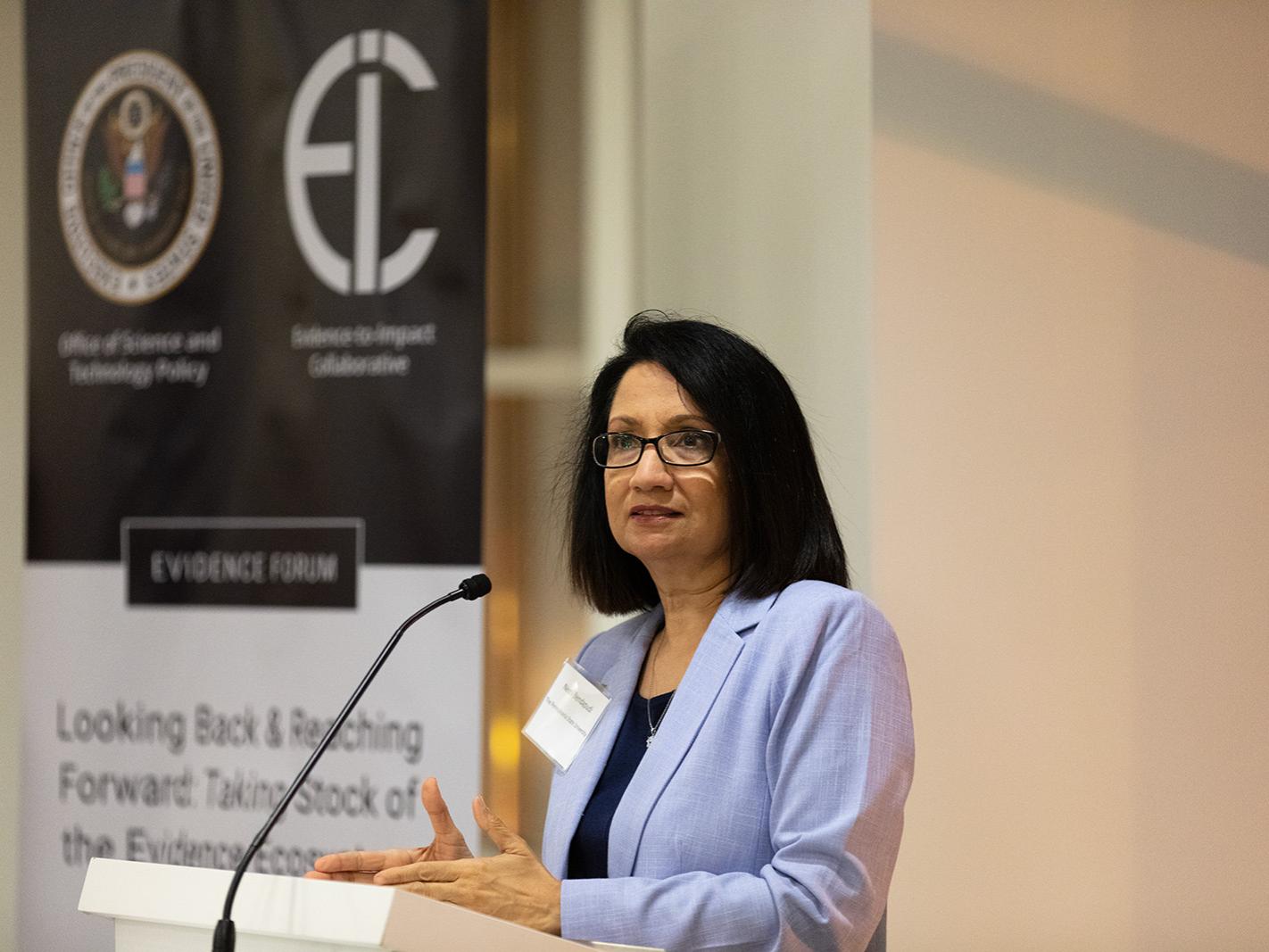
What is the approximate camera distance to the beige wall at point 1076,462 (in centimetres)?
271

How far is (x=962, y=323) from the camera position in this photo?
2.85 m

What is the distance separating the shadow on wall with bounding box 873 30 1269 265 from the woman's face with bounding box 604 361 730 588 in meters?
1.17

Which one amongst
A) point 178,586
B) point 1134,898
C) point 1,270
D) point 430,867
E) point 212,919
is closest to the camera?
point 212,919

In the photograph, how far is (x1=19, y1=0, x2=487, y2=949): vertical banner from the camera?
328cm

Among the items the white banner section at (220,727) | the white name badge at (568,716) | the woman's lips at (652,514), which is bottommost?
the white banner section at (220,727)

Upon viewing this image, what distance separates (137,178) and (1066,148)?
2429 mm

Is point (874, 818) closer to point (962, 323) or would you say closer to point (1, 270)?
point (962, 323)

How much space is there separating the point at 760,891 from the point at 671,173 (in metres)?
2.17

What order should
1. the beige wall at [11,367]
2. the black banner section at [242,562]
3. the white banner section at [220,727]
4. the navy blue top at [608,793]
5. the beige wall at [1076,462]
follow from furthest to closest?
the beige wall at [11,367], the black banner section at [242,562], the white banner section at [220,727], the beige wall at [1076,462], the navy blue top at [608,793]

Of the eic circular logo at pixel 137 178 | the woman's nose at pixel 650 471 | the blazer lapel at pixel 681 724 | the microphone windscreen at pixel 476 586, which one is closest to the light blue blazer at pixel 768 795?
the blazer lapel at pixel 681 724

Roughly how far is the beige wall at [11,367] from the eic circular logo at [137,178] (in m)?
0.55

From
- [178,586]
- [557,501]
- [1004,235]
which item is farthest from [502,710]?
[1004,235]

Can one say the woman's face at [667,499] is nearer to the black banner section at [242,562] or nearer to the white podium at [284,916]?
the white podium at [284,916]

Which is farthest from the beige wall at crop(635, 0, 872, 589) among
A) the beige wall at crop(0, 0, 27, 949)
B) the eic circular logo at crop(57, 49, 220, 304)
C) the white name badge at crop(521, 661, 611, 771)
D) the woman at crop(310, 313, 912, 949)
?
the beige wall at crop(0, 0, 27, 949)
